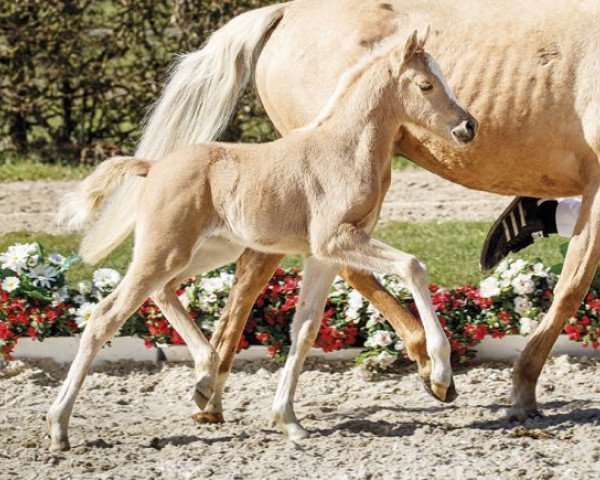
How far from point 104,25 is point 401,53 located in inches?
283

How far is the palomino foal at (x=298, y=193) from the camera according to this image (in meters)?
5.29

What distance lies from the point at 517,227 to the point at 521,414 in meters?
1.40

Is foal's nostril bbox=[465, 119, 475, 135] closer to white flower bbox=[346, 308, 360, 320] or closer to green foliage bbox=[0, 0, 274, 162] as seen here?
white flower bbox=[346, 308, 360, 320]

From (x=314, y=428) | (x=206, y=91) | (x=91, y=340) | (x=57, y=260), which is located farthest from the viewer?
(x=57, y=260)

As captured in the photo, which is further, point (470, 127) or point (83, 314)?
point (83, 314)

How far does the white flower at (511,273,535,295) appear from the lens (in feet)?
22.7

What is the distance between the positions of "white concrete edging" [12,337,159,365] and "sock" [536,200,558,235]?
80.7 inches

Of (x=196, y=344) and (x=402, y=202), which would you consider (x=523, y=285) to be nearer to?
(x=196, y=344)

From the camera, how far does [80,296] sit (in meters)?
7.01

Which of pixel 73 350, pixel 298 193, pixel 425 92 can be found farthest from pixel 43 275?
pixel 425 92

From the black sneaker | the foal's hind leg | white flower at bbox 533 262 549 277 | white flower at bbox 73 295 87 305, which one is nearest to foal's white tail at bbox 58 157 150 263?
the foal's hind leg

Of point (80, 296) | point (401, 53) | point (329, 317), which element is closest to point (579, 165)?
point (401, 53)

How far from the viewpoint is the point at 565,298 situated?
5.93 metres

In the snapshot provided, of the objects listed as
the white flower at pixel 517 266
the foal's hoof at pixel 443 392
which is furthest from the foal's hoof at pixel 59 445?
the white flower at pixel 517 266
